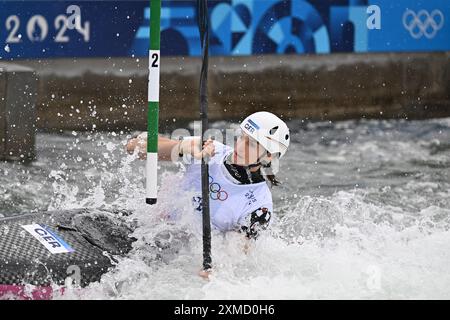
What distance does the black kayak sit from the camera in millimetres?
5148

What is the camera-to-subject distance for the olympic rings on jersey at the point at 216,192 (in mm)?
5648

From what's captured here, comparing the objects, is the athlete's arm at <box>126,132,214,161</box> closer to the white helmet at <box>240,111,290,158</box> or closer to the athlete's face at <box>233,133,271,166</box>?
the athlete's face at <box>233,133,271,166</box>

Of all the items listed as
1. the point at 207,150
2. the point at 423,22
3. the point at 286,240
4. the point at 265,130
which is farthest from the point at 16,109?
the point at 423,22

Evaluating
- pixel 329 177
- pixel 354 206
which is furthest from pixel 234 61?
pixel 354 206

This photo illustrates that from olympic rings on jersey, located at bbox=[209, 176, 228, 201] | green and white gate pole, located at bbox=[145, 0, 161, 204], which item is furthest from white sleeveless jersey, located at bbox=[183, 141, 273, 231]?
green and white gate pole, located at bbox=[145, 0, 161, 204]

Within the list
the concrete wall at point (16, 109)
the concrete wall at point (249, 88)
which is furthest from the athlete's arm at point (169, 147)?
the concrete wall at point (249, 88)

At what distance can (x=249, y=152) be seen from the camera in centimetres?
560

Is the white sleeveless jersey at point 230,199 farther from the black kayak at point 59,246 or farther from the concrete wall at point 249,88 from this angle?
the concrete wall at point 249,88

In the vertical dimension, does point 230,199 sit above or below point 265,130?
below

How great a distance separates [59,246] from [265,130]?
142cm

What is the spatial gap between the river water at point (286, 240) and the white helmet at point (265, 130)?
0.57 metres

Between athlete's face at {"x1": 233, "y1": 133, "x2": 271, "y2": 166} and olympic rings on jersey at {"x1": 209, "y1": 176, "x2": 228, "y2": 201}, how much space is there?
21cm

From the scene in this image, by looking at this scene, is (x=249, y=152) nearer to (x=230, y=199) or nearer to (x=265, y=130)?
(x=265, y=130)

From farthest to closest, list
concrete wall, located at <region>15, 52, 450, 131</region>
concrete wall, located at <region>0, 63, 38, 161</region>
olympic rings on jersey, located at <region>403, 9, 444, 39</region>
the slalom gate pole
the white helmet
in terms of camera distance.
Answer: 1. olympic rings on jersey, located at <region>403, 9, 444, 39</region>
2. concrete wall, located at <region>15, 52, 450, 131</region>
3. concrete wall, located at <region>0, 63, 38, 161</region>
4. the white helmet
5. the slalom gate pole
